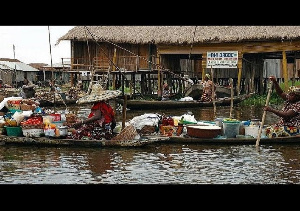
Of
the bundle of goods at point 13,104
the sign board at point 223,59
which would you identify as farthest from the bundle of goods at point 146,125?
the sign board at point 223,59

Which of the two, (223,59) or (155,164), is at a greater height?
(223,59)

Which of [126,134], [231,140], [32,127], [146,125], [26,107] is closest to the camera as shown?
[126,134]

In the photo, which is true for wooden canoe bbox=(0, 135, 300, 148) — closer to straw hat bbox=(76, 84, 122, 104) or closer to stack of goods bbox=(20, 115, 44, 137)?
stack of goods bbox=(20, 115, 44, 137)

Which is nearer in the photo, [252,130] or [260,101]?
[252,130]

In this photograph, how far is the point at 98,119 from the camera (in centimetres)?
949

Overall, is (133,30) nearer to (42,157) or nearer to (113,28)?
(113,28)

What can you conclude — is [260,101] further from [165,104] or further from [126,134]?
[126,134]

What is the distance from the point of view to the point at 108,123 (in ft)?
31.7

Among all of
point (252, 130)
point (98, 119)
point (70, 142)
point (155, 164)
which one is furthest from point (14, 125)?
point (252, 130)

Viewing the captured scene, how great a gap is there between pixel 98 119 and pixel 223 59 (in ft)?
47.9

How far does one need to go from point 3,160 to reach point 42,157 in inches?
28.1

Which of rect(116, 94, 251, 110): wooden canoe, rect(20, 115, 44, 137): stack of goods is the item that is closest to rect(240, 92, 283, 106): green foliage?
rect(116, 94, 251, 110): wooden canoe

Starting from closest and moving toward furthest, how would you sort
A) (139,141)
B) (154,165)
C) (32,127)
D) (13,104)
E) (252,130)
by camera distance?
(154,165), (139,141), (32,127), (252,130), (13,104)

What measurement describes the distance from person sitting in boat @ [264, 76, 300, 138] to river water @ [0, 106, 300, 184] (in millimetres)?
310
